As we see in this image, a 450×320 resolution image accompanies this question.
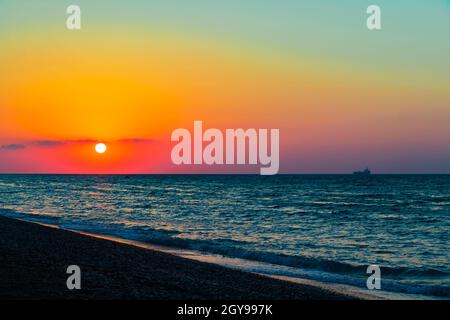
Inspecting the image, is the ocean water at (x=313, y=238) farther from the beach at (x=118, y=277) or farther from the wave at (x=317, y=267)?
the beach at (x=118, y=277)

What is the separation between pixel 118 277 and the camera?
42.4 feet

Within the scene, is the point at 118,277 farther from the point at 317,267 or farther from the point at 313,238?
the point at 313,238

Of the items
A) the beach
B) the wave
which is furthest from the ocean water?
the beach

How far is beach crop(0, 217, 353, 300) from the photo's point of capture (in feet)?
35.8

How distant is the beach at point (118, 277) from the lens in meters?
10.9

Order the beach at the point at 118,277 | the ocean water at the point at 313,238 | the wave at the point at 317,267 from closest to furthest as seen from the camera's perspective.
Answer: the beach at the point at 118,277 → the wave at the point at 317,267 → the ocean water at the point at 313,238

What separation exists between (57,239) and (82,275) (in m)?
7.93

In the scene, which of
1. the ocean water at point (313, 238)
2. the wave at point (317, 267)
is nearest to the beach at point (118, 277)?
the wave at point (317, 267)

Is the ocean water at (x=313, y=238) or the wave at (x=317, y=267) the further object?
the ocean water at (x=313, y=238)

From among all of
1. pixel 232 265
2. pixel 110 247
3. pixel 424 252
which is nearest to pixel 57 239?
pixel 110 247

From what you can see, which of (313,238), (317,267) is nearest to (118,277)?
(317,267)
